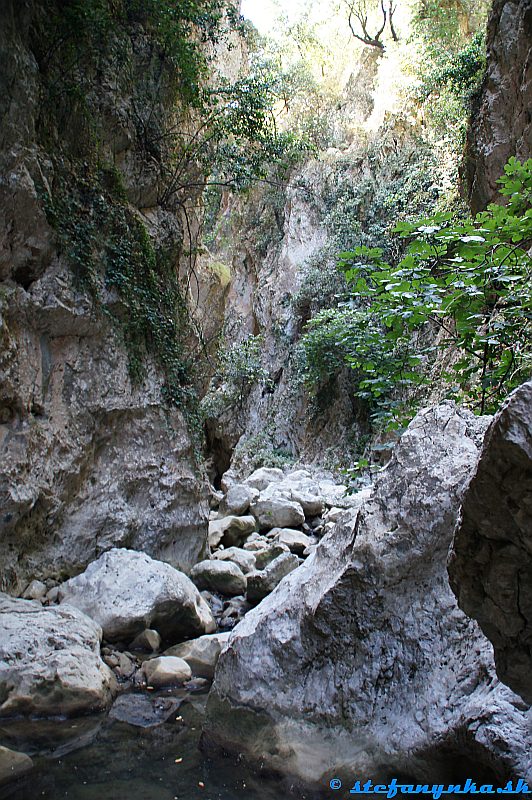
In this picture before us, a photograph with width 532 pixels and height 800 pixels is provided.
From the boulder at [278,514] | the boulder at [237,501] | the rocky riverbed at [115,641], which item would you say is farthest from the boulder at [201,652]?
the boulder at [237,501]

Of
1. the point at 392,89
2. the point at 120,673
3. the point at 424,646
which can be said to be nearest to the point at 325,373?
the point at 392,89

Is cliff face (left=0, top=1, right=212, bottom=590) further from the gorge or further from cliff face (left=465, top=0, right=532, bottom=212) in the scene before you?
cliff face (left=465, top=0, right=532, bottom=212)

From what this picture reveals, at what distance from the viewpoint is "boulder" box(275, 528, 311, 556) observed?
7.71 m

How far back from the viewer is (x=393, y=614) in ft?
9.46

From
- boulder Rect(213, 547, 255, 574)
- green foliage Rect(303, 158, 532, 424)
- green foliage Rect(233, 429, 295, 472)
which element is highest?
green foliage Rect(303, 158, 532, 424)

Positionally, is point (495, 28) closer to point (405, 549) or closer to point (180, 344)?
point (180, 344)

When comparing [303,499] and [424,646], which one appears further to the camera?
[303,499]

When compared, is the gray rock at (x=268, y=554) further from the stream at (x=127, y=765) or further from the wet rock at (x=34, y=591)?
the stream at (x=127, y=765)

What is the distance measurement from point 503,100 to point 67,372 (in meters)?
7.50

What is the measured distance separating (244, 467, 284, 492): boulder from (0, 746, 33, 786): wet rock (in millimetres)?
10455

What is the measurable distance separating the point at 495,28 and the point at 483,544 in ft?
31.5

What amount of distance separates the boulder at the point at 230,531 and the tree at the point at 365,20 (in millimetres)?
17487

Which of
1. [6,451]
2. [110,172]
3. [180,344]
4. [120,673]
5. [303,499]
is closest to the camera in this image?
[120,673]

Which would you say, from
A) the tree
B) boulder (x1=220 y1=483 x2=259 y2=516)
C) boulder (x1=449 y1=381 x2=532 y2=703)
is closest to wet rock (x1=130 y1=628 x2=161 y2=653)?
boulder (x1=449 y1=381 x2=532 y2=703)
